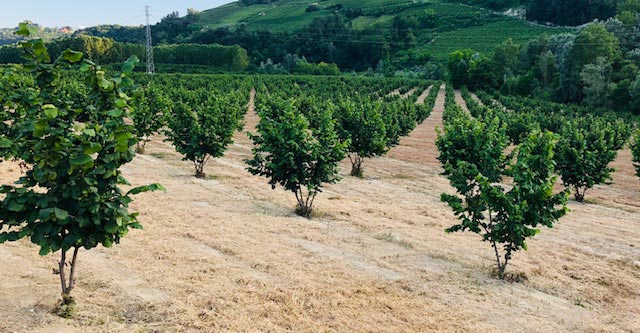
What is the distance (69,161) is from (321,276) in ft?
19.6

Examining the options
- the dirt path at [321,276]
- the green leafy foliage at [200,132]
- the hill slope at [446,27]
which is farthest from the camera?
the hill slope at [446,27]

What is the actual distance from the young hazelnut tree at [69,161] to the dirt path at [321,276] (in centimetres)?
181

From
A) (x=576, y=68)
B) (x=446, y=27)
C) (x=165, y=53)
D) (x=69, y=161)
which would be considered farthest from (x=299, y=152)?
(x=446, y=27)

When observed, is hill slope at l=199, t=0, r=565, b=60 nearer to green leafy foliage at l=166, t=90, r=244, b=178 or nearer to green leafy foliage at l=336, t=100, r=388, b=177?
green leafy foliage at l=336, t=100, r=388, b=177

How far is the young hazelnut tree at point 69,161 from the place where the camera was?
7.06 meters

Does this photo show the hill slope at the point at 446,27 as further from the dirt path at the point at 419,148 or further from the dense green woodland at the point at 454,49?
the dirt path at the point at 419,148

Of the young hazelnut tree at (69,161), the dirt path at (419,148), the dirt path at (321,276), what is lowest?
the dirt path at (419,148)

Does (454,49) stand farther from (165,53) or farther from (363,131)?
(363,131)

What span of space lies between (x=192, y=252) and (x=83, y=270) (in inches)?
98.7

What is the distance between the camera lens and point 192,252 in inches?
487

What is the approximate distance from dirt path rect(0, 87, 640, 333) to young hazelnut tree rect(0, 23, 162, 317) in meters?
1.81

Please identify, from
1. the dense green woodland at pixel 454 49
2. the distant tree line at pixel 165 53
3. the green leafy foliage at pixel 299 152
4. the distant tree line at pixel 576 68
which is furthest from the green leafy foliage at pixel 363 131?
the distant tree line at pixel 165 53

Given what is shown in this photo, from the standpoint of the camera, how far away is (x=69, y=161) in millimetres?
7113

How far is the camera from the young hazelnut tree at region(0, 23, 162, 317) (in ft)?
23.2
